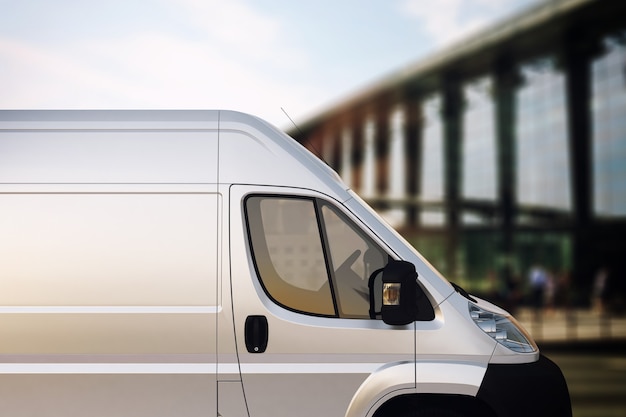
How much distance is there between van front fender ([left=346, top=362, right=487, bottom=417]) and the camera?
4.09 m

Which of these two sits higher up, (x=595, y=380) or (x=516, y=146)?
(x=516, y=146)

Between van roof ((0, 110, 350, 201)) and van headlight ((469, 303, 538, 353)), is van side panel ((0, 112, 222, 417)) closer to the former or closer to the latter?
van roof ((0, 110, 350, 201))


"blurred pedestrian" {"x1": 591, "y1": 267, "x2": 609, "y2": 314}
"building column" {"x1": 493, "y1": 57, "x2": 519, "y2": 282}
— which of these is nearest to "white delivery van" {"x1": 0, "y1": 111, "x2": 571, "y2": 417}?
"blurred pedestrian" {"x1": 591, "y1": 267, "x2": 609, "y2": 314}

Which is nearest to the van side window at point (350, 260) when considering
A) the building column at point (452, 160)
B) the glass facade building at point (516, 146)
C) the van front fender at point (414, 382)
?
the van front fender at point (414, 382)

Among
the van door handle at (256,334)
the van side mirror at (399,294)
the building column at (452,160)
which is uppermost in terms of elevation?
the building column at (452,160)

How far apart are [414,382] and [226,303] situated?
Result: 1093 millimetres

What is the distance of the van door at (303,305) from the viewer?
161 inches

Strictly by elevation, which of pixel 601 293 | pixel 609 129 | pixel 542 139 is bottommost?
pixel 601 293

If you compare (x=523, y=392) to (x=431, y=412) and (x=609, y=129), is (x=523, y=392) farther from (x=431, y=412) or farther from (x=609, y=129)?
(x=609, y=129)

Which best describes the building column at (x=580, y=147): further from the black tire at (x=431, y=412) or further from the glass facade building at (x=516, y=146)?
the black tire at (x=431, y=412)

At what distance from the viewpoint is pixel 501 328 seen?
4.23m

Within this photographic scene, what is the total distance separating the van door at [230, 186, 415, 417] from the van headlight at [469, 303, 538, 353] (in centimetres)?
40

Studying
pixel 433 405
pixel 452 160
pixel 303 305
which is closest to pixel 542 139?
pixel 452 160

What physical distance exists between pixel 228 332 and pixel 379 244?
3.09 feet
